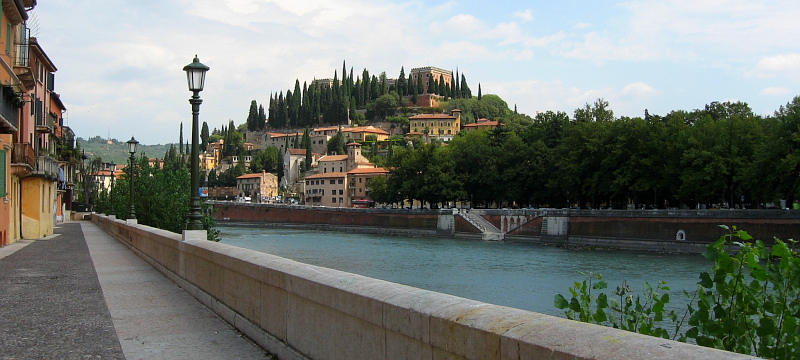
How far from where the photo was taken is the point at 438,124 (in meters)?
178

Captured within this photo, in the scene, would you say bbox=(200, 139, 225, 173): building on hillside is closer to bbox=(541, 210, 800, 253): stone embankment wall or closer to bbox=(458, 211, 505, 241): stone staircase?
bbox=(458, 211, 505, 241): stone staircase

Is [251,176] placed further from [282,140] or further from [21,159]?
[21,159]

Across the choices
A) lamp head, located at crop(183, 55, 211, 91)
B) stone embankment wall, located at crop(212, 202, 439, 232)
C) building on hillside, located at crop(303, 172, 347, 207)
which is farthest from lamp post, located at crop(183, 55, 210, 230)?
building on hillside, located at crop(303, 172, 347, 207)

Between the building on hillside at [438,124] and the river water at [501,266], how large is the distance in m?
115

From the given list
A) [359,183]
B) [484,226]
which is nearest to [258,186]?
[359,183]

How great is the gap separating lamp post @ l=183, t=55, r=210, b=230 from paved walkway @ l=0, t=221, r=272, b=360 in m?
1.29

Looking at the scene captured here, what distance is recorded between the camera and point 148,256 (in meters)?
17.7

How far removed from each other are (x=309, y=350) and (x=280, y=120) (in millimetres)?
188198

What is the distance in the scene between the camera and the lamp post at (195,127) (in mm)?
Result: 13039

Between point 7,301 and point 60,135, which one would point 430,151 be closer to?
point 60,135

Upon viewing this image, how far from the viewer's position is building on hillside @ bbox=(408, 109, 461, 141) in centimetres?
17738

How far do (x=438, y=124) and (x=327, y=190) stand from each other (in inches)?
2068

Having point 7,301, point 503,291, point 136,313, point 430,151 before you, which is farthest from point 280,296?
point 430,151

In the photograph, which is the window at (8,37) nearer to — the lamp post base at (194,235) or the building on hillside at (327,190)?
the lamp post base at (194,235)
